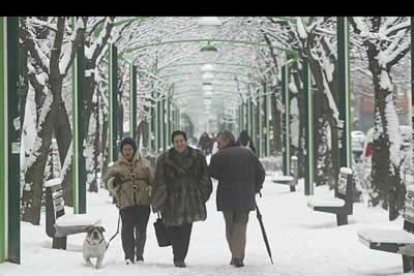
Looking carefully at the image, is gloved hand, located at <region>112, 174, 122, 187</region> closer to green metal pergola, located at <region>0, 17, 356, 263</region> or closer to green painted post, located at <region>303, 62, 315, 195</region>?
green metal pergola, located at <region>0, 17, 356, 263</region>

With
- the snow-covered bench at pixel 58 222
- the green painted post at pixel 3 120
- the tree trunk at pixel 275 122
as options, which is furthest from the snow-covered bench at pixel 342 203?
the tree trunk at pixel 275 122

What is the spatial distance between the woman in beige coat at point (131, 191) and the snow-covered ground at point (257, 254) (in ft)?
1.20

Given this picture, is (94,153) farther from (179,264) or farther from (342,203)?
(179,264)

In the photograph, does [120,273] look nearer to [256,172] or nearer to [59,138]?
[256,172]

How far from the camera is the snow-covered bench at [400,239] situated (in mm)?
9594

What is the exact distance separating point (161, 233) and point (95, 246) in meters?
0.91

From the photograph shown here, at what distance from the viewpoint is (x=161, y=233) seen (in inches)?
421

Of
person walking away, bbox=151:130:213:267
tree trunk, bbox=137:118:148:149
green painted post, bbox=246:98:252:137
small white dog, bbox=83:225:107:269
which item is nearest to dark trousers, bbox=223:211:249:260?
person walking away, bbox=151:130:213:267

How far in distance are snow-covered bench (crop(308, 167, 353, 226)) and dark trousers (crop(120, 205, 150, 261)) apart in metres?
4.94

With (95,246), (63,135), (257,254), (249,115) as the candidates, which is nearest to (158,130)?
(249,115)

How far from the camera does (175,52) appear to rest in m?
36.0

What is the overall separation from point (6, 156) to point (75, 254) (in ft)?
6.66

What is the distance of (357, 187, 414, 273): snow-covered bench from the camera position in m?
9.59

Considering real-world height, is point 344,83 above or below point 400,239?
above
